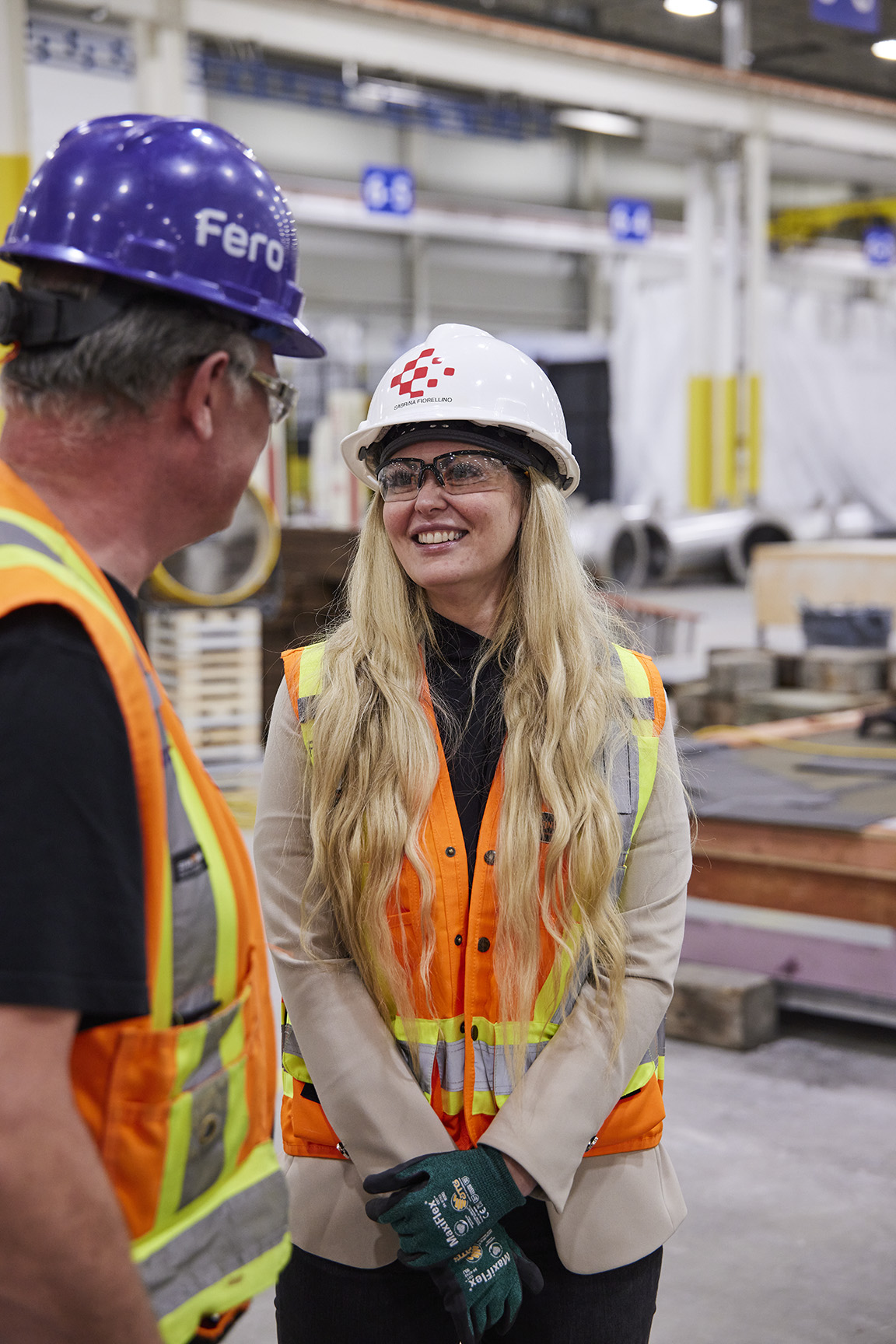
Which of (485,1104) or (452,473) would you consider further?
(452,473)

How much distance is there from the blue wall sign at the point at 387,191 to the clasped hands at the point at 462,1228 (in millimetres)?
16079

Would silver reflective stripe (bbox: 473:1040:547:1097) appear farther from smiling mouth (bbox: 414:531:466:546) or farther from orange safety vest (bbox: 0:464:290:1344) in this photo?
smiling mouth (bbox: 414:531:466:546)

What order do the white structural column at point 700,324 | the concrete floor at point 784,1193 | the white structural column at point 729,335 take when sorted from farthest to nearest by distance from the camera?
the white structural column at point 700,324 < the white structural column at point 729,335 < the concrete floor at point 784,1193

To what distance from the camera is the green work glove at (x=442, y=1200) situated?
1548 millimetres

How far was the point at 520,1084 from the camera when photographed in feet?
5.44

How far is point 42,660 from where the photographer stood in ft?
3.14

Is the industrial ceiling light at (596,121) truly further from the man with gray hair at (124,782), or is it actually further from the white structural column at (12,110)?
the man with gray hair at (124,782)

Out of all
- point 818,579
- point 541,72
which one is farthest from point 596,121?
point 818,579

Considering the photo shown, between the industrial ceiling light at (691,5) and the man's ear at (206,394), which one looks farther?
the industrial ceiling light at (691,5)

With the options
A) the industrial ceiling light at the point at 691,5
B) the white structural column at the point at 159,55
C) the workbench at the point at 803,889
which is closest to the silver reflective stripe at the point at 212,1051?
the workbench at the point at 803,889

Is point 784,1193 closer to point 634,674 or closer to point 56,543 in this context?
point 634,674

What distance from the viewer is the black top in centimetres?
178

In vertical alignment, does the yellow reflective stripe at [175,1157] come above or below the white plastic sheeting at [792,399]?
below

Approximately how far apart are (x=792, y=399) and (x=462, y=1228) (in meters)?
20.2
